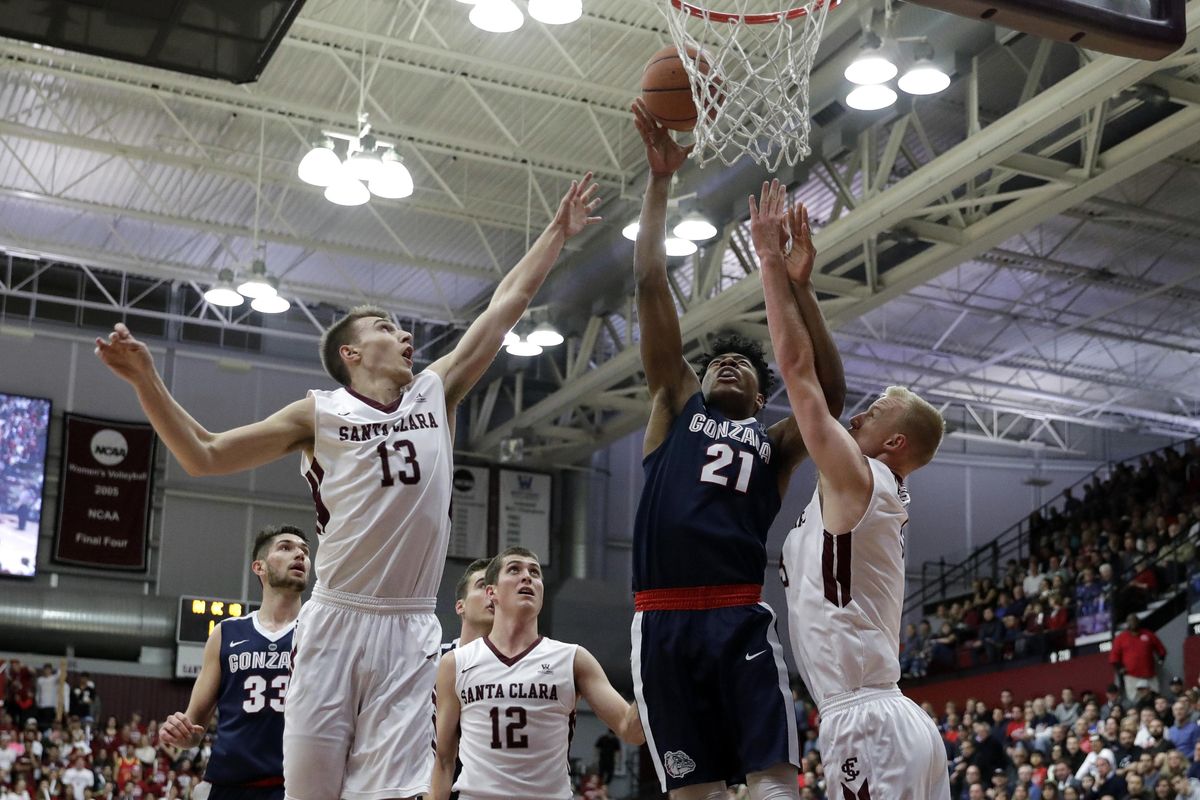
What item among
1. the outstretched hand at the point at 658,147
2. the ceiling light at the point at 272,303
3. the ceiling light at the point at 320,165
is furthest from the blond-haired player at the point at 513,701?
the ceiling light at the point at 272,303

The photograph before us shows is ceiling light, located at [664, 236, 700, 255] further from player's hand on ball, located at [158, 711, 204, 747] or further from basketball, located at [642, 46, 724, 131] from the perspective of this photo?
player's hand on ball, located at [158, 711, 204, 747]

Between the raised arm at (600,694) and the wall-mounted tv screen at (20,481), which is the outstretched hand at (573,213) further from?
the wall-mounted tv screen at (20,481)

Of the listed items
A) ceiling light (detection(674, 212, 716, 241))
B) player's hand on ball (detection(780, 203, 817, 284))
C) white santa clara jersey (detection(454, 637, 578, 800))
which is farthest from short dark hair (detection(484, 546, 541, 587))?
ceiling light (detection(674, 212, 716, 241))

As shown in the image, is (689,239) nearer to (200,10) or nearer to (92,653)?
(200,10)

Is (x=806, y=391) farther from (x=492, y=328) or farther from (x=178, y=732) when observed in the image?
(x=178, y=732)

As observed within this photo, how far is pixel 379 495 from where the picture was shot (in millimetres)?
5484

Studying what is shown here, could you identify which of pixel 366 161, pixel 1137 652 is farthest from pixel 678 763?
pixel 1137 652

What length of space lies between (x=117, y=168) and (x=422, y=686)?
61.8ft

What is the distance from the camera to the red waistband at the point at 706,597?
19.1ft

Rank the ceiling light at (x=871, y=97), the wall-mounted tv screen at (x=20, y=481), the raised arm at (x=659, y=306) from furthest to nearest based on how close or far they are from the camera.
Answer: the wall-mounted tv screen at (x=20, y=481)
the ceiling light at (x=871, y=97)
the raised arm at (x=659, y=306)

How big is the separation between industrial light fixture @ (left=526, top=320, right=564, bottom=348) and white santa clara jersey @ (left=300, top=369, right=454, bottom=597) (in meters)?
15.0

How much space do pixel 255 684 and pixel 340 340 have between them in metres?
2.51

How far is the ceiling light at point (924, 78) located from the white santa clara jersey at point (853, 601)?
9.41m

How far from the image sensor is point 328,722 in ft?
17.3
